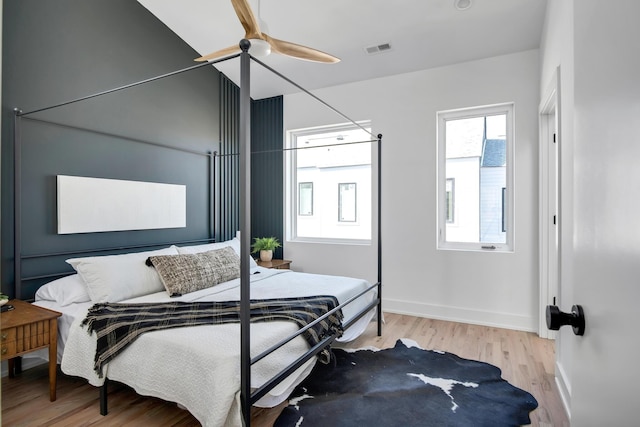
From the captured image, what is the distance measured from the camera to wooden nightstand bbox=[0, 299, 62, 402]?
2102 millimetres

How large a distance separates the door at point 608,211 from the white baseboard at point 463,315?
3159 mm

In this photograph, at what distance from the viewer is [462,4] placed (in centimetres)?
305

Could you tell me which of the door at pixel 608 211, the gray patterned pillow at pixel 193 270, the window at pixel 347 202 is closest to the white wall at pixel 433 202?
the window at pixel 347 202

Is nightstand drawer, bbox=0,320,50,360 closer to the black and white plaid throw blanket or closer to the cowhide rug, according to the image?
the black and white plaid throw blanket

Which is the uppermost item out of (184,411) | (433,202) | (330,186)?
(330,186)

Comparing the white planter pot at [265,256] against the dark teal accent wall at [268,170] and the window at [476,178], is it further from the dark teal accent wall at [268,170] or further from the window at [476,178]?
the window at [476,178]

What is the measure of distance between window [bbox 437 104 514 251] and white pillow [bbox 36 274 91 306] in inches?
134

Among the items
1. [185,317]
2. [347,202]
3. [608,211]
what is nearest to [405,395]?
[185,317]

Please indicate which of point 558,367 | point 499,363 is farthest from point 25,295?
point 558,367

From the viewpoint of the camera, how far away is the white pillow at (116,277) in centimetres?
264

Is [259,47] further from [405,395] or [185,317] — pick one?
[405,395]

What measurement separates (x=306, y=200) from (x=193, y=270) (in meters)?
2.26

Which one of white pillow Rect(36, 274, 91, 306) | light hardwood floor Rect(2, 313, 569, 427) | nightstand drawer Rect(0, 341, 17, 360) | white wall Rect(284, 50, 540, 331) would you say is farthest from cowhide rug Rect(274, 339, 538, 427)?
white pillow Rect(36, 274, 91, 306)

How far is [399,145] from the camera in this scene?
4172 millimetres
